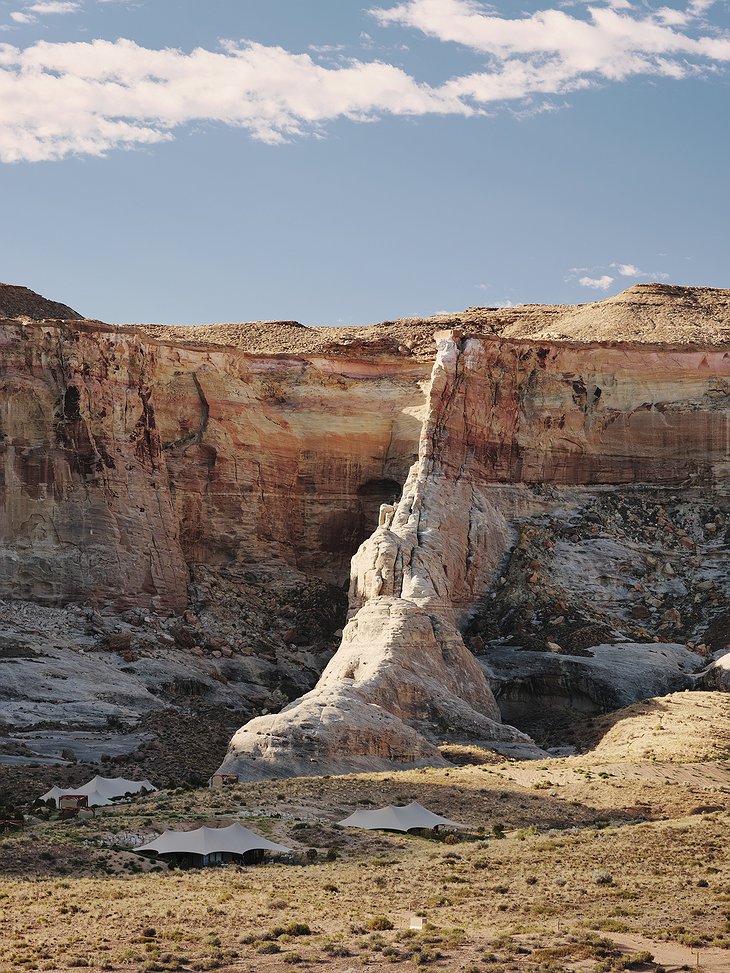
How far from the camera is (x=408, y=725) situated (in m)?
55.9

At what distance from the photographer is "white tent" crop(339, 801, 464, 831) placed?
1756 inches

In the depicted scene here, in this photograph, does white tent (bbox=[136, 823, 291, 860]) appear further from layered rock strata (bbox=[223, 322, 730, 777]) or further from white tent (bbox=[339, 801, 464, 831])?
layered rock strata (bbox=[223, 322, 730, 777])

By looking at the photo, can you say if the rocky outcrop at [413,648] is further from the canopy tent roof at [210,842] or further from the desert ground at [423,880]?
the canopy tent roof at [210,842]

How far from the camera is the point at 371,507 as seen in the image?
75.4 meters

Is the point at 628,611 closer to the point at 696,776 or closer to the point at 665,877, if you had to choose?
the point at 696,776

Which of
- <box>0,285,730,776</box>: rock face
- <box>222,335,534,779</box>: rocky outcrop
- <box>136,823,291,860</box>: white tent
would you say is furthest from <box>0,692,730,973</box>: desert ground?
<box>0,285,730,776</box>: rock face

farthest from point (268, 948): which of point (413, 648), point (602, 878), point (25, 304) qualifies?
point (25, 304)

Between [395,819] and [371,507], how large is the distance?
31277 mm

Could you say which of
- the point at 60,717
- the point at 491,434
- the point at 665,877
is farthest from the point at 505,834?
the point at 491,434

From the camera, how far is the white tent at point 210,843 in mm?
40906

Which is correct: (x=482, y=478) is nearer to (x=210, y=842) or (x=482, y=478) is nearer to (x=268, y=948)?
(x=210, y=842)

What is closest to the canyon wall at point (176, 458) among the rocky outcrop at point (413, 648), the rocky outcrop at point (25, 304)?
the rocky outcrop at point (413, 648)

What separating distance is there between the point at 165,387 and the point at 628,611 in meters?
19.8

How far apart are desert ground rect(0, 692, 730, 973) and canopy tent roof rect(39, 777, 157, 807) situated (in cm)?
154
